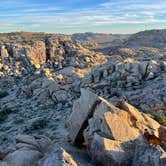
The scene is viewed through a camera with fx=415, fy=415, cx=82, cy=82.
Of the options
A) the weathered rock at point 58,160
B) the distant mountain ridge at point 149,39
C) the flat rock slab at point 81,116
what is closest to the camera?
the weathered rock at point 58,160

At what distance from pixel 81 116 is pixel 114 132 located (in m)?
2.87

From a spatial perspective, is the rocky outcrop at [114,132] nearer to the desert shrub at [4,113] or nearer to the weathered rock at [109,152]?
the weathered rock at [109,152]

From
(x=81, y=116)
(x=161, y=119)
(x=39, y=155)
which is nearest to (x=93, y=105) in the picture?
(x=81, y=116)

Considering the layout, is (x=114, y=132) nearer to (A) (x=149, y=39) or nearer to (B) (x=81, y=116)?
(B) (x=81, y=116)

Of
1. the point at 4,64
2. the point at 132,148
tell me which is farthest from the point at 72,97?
the point at 4,64

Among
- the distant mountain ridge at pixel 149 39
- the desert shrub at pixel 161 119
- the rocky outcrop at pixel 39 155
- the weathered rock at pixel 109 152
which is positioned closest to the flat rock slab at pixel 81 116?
the rocky outcrop at pixel 39 155

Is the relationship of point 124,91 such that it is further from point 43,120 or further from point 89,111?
point 89,111

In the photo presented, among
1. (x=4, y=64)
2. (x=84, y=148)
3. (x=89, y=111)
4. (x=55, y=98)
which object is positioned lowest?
(x=4, y=64)

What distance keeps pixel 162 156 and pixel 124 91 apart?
17.4 metres

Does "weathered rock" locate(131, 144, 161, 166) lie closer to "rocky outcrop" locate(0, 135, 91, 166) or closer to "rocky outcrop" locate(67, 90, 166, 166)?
"rocky outcrop" locate(67, 90, 166, 166)

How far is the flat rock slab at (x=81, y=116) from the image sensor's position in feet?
63.0

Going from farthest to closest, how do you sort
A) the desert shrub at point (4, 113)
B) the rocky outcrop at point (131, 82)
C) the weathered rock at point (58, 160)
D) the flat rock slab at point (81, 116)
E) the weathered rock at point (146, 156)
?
the desert shrub at point (4, 113), the rocky outcrop at point (131, 82), the flat rock slab at point (81, 116), the weathered rock at point (146, 156), the weathered rock at point (58, 160)

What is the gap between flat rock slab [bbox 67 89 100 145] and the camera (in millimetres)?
19208

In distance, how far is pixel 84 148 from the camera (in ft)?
60.6
